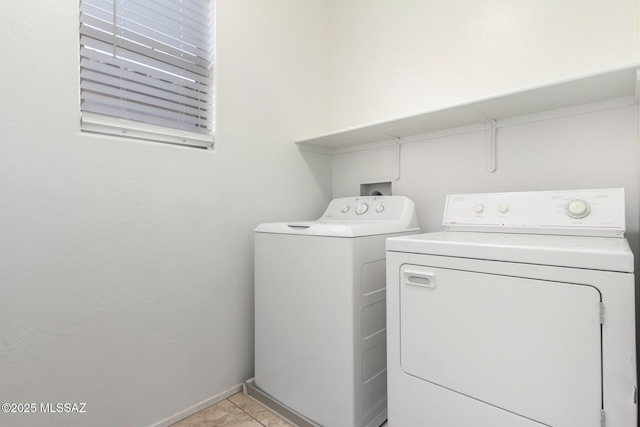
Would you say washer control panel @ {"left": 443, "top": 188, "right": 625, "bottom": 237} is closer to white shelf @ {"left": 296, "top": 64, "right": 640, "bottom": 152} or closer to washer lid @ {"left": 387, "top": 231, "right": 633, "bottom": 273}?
washer lid @ {"left": 387, "top": 231, "right": 633, "bottom": 273}

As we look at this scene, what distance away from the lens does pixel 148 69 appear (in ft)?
5.14

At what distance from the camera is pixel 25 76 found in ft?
3.96

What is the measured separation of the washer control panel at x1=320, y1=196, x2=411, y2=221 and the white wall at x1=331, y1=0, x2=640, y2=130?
609 mm

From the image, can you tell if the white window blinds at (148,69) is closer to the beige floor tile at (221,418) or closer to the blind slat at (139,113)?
the blind slat at (139,113)

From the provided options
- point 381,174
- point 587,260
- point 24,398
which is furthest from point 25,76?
point 587,260

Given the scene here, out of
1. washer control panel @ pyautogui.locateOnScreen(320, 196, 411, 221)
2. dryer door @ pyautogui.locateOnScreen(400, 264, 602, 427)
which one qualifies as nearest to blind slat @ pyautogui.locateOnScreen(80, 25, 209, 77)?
washer control panel @ pyautogui.locateOnScreen(320, 196, 411, 221)

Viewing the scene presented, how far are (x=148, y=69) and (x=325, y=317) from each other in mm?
1485

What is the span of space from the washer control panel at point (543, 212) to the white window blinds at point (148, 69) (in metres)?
1.40

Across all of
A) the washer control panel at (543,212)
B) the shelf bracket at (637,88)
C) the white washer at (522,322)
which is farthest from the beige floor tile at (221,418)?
the shelf bracket at (637,88)

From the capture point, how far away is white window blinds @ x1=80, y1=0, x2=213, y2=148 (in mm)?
1387

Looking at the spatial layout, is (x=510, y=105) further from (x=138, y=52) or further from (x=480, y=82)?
(x=138, y=52)

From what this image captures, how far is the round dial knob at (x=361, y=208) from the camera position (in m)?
1.93

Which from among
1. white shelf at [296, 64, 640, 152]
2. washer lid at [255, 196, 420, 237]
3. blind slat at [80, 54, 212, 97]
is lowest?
washer lid at [255, 196, 420, 237]

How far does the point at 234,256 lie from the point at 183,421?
2.80 feet
